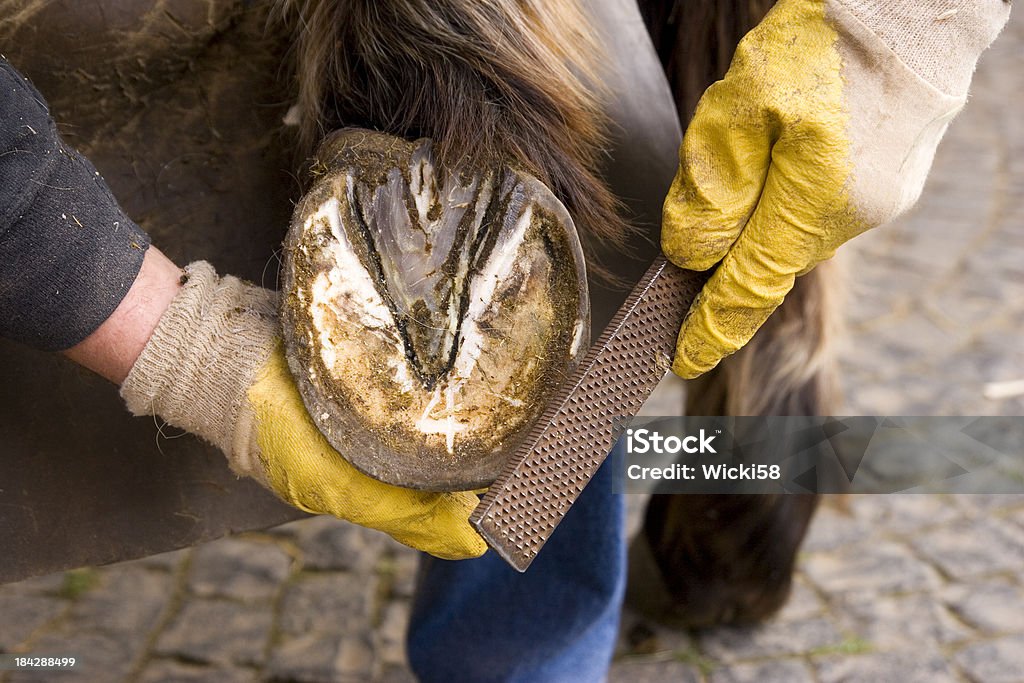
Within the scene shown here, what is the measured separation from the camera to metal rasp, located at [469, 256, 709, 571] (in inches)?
32.1

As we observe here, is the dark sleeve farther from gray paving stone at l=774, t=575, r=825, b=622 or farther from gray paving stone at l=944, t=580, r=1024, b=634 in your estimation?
gray paving stone at l=944, t=580, r=1024, b=634

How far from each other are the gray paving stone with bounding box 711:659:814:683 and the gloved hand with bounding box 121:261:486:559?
92 cm

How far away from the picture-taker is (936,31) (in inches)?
34.1

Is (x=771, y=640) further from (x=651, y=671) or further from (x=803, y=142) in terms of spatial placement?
(x=803, y=142)

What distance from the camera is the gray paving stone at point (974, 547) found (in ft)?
5.79

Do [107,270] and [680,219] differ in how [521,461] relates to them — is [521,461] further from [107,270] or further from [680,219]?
[107,270]

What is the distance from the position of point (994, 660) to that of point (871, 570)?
26 centimetres

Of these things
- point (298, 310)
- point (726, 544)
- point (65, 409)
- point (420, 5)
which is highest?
point (420, 5)

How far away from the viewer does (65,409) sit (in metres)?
0.97

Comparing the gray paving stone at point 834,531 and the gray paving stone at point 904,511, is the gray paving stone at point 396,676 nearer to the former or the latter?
the gray paving stone at point 834,531

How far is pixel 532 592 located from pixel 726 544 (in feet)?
1.46

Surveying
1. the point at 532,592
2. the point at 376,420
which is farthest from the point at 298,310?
the point at 532,592

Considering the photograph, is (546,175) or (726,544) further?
(726,544)

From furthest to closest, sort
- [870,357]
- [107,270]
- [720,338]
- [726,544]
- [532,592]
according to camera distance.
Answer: [870,357]
[726,544]
[532,592]
[720,338]
[107,270]
